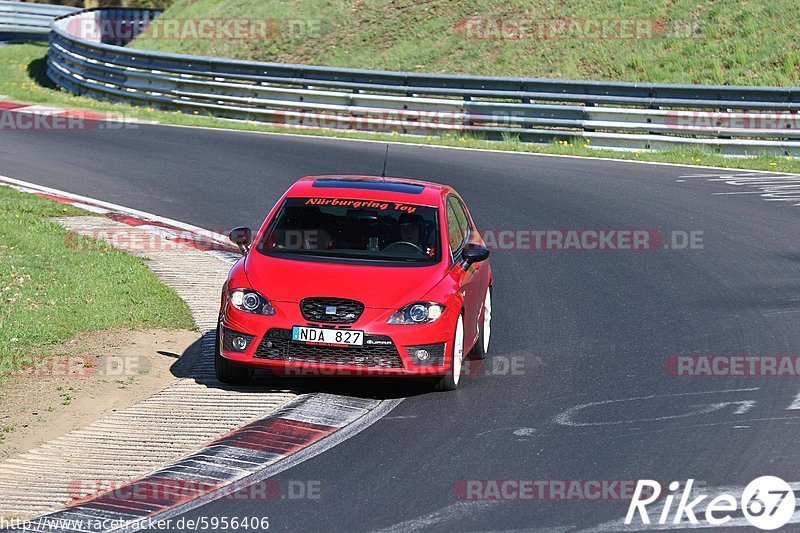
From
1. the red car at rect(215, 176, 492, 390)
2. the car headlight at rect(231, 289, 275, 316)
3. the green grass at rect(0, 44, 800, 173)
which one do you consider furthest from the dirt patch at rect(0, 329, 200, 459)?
the green grass at rect(0, 44, 800, 173)

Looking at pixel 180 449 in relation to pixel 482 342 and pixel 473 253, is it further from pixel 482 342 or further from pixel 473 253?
pixel 482 342

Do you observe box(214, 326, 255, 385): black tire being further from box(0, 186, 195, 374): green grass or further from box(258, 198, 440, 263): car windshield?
box(0, 186, 195, 374): green grass

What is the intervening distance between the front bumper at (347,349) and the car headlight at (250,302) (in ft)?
0.19

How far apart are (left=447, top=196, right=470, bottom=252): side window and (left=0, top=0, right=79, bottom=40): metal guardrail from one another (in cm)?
4110

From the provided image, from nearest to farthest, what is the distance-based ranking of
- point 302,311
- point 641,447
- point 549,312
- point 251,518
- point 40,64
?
point 251,518 < point 641,447 < point 302,311 < point 549,312 < point 40,64

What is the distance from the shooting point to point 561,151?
23.5 m

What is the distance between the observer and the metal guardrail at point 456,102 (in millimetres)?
Answer: 22562

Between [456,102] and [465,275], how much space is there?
599 inches

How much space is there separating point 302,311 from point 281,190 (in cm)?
959

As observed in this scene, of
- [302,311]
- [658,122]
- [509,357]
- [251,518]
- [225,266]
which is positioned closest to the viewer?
[251,518]

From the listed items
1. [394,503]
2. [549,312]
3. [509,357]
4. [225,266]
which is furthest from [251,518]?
[225,266]

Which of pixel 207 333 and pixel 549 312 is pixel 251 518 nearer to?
pixel 207 333

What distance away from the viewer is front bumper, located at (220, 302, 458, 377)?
9359 mm

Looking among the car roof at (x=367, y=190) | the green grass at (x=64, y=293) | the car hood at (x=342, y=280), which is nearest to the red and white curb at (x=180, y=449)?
the car hood at (x=342, y=280)
